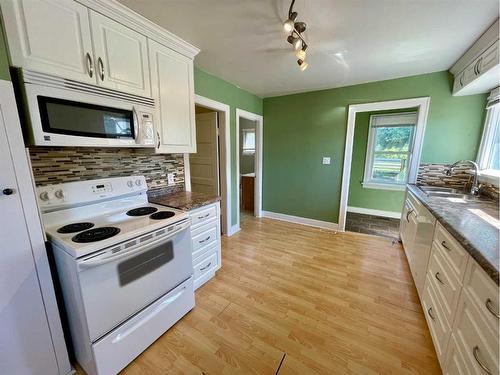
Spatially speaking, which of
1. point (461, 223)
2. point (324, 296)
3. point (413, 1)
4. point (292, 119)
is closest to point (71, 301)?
point (324, 296)

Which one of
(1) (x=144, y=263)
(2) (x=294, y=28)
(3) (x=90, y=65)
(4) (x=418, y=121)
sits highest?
(2) (x=294, y=28)

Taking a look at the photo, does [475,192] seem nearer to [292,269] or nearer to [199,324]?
[292,269]

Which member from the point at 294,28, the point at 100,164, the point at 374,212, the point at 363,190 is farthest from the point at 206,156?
the point at 374,212

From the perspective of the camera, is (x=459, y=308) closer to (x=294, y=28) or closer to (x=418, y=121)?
(x=294, y=28)

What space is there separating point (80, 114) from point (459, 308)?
2448 mm

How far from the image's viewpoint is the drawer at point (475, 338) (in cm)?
81

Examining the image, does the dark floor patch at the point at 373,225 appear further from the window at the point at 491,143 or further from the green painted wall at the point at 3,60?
the green painted wall at the point at 3,60

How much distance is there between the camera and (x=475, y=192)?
2.24 meters

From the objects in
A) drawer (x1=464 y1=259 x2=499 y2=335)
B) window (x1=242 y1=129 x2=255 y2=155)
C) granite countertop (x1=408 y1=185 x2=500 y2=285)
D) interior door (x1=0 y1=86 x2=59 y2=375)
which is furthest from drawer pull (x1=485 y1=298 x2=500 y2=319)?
window (x1=242 y1=129 x2=255 y2=155)

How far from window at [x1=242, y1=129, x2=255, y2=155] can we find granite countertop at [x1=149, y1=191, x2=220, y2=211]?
3290 mm

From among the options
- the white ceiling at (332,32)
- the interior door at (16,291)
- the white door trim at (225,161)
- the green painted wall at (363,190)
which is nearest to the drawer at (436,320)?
the white ceiling at (332,32)

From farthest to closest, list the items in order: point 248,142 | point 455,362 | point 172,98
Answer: point 248,142
point 172,98
point 455,362

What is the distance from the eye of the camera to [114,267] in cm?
120

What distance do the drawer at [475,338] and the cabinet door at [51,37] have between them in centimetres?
241
